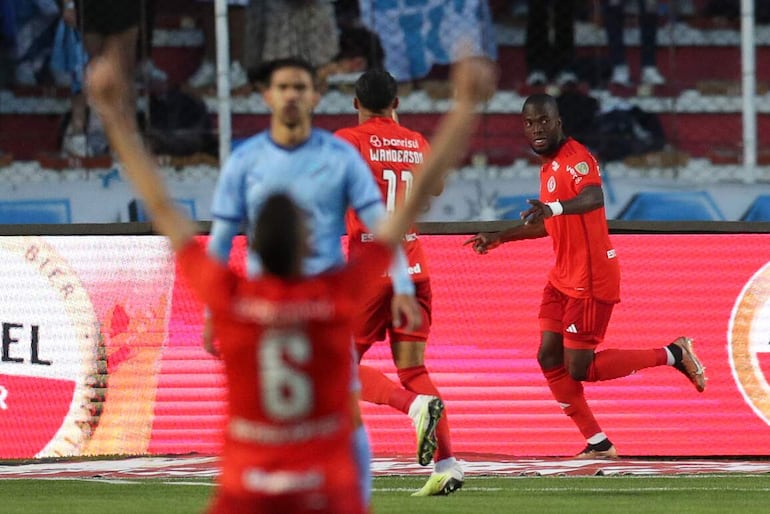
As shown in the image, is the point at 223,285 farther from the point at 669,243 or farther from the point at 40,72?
the point at 40,72

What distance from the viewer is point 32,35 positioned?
45.8 feet

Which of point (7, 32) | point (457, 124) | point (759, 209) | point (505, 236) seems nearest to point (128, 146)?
point (457, 124)

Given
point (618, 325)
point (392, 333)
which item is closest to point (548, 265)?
point (618, 325)

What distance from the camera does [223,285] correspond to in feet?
11.5

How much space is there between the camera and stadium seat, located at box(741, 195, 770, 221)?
12.5m

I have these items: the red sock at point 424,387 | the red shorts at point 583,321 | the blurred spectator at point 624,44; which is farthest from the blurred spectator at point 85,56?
the red sock at point 424,387

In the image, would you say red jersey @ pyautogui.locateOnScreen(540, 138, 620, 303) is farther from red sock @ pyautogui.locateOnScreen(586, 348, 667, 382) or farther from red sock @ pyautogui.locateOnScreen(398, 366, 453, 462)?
red sock @ pyautogui.locateOnScreen(398, 366, 453, 462)

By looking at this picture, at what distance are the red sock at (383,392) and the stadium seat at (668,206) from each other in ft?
18.5

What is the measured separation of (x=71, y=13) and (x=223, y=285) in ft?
33.9

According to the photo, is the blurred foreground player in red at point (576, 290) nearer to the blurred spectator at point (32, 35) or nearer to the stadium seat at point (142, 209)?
the stadium seat at point (142, 209)

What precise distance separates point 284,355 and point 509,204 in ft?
30.8

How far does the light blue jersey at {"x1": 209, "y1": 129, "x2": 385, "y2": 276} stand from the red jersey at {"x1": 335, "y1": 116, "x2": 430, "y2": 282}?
196cm

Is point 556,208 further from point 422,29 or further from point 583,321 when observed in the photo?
point 422,29

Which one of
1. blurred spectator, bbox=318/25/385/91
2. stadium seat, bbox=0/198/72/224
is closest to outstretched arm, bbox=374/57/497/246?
stadium seat, bbox=0/198/72/224
